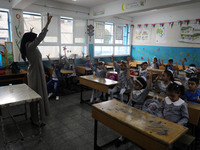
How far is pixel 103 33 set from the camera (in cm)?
730

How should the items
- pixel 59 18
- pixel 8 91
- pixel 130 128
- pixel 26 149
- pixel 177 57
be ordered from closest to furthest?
1. pixel 130 128
2. pixel 26 149
3. pixel 8 91
4. pixel 59 18
5. pixel 177 57

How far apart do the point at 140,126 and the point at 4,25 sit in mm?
5110

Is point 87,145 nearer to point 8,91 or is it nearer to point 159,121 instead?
point 159,121

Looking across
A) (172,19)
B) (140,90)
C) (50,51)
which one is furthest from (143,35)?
(140,90)

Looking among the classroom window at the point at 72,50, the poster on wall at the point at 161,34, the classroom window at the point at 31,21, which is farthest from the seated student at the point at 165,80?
the poster on wall at the point at 161,34

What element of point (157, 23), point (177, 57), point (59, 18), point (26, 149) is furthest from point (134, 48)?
point (26, 149)

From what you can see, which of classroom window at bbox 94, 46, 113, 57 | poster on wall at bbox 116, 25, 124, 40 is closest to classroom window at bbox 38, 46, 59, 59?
classroom window at bbox 94, 46, 113, 57

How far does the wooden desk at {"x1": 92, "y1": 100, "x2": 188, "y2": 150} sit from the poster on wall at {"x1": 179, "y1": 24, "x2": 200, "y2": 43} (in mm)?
5733

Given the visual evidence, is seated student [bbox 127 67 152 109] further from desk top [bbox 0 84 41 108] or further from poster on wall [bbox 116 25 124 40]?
poster on wall [bbox 116 25 124 40]

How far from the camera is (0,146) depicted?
226cm

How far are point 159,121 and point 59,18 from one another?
213 inches

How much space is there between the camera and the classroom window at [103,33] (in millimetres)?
7046

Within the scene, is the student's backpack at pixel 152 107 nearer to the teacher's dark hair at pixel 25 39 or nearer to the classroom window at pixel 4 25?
the teacher's dark hair at pixel 25 39

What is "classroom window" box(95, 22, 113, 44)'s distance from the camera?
7.05 metres
